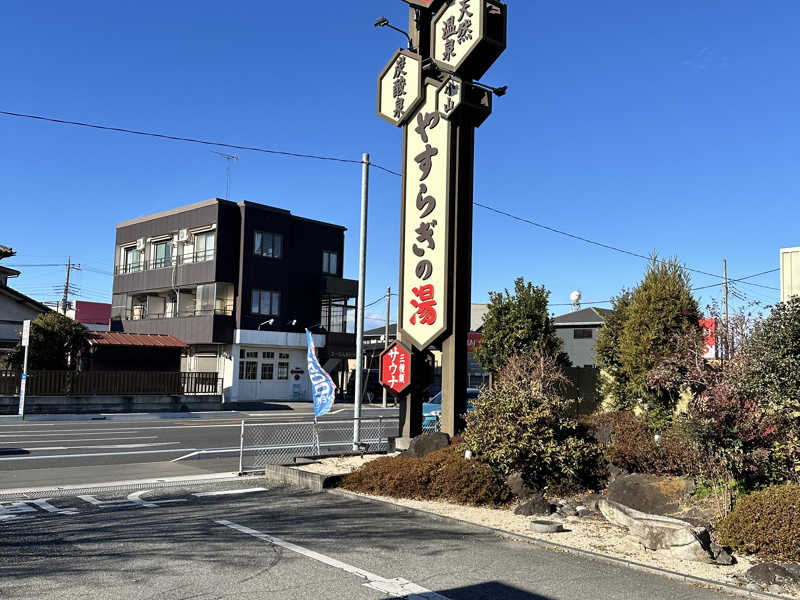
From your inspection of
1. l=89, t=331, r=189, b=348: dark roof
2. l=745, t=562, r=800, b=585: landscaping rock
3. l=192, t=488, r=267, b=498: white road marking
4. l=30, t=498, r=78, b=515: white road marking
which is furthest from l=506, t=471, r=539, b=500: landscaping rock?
l=89, t=331, r=189, b=348: dark roof

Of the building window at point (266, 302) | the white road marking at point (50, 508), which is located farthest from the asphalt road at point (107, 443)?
the building window at point (266, 302)

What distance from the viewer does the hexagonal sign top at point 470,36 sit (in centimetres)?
1293

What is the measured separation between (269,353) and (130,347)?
9449 millimetres

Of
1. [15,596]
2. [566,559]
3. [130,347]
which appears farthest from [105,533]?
[130,347]

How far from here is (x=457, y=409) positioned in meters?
13.3

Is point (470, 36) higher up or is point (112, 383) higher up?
point (470, 36)

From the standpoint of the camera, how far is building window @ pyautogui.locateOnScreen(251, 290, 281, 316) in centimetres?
4225

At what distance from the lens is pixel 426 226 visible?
13.9 meters

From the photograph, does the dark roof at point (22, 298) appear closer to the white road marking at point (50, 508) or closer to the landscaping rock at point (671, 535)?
the white road marking at point (50, 508)

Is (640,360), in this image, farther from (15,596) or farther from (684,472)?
(15,596)

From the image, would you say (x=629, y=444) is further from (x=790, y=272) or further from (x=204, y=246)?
(x=204, y=246)

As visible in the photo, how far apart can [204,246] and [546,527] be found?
3767cm

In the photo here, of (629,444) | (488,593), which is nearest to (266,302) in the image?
(629,444)

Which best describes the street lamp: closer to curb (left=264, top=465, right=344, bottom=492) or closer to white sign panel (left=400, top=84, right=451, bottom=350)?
white sign panel (left=400, top=84, right=451, bottom=350)
